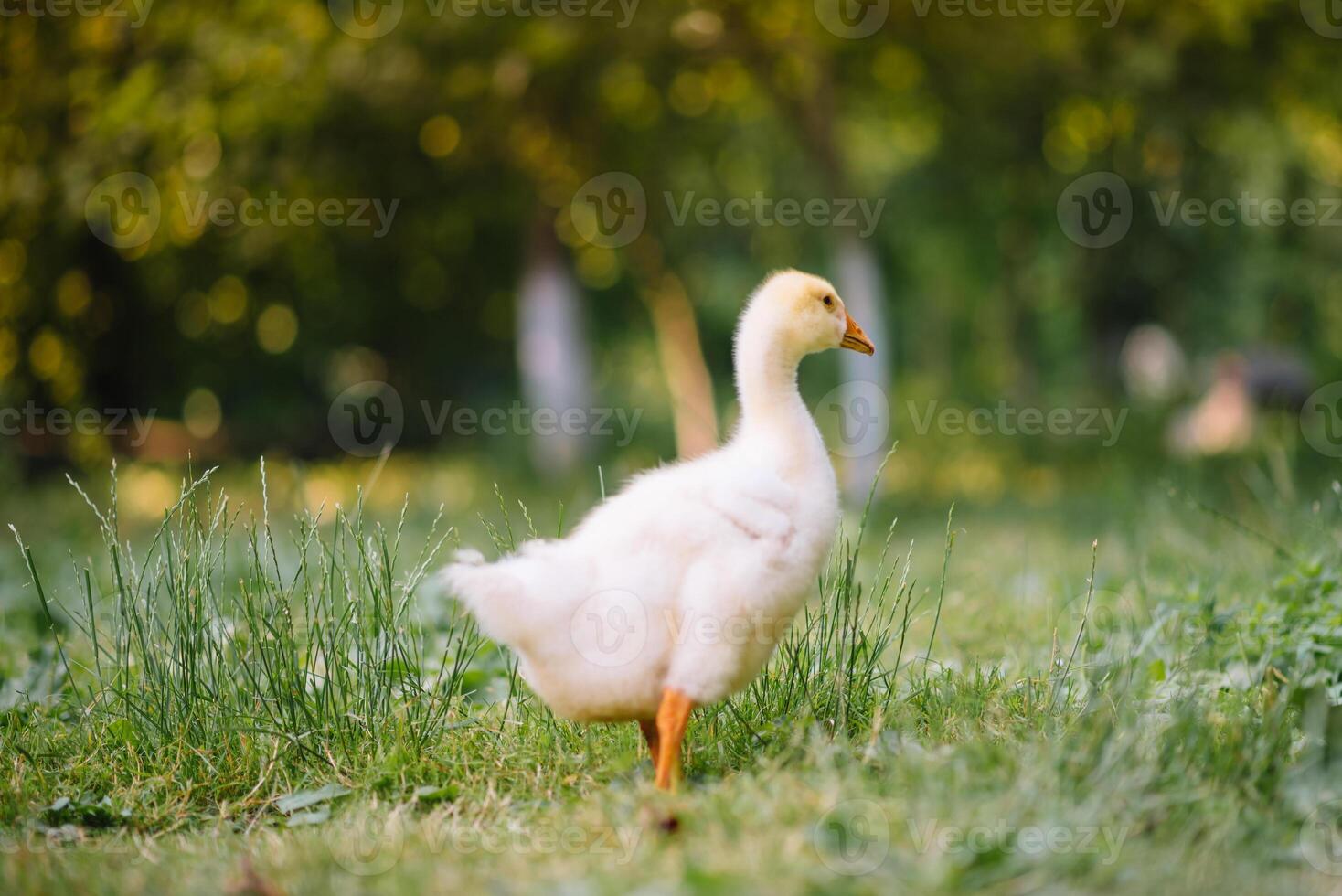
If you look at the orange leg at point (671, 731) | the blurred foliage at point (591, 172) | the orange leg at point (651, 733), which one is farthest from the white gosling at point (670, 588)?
the blurred foliage at point (591, 172)

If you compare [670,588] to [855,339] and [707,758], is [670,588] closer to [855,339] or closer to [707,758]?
[707,758]

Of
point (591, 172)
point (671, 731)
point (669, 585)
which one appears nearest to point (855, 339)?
point (669, 585)

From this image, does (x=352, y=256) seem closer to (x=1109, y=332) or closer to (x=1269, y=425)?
(x=1109, y=332)

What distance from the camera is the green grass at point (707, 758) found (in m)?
2.69

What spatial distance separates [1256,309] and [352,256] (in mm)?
11933

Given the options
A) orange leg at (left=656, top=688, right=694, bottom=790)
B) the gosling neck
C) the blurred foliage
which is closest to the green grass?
orange leg at (left=656, top=688, right=694, bottom=790)

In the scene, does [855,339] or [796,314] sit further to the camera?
[855,339]

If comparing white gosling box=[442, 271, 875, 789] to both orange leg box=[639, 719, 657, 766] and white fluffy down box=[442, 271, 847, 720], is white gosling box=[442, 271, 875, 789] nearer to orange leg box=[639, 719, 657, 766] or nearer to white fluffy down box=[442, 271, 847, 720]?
white fluffy down box=[442, 271, 847, 720]

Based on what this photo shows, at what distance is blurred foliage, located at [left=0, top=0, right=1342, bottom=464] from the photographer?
333 inches

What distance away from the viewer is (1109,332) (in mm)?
14445

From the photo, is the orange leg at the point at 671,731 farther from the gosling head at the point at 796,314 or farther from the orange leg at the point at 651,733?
the gosling head at the point at 796,314

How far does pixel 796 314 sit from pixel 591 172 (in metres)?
7.89

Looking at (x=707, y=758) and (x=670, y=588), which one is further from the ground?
(x=670, y=588)

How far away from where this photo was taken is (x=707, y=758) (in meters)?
3.47
